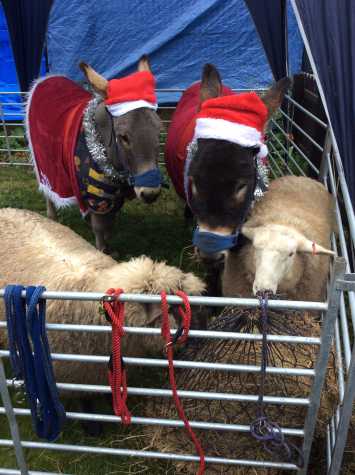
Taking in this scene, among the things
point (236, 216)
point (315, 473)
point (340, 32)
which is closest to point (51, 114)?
point (236, 216)

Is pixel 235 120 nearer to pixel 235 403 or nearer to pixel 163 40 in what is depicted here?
pixel 235 403

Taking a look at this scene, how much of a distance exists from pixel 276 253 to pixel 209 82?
150 centimetres

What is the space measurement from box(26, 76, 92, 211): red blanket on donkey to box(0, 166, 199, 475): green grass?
98 centimetres

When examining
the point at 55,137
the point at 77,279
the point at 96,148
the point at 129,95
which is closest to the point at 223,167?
the point at 77,279

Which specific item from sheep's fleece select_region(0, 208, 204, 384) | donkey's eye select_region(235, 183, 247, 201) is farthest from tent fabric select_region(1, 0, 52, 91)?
donkey's eye select_region(235, 183, 247, 201)

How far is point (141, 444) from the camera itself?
8.57ft

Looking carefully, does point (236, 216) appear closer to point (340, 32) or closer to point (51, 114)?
point (340, 32)

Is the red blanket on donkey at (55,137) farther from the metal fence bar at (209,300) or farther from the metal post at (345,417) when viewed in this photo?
the metal post at (345,417)

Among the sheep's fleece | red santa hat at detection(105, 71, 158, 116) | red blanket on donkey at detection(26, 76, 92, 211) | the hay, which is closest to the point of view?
the sheep's fleece

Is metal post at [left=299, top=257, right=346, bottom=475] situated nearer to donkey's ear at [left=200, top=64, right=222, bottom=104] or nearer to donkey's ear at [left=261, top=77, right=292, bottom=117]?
donkey's ear at [left=261, top=77, right=292, bottom=117]

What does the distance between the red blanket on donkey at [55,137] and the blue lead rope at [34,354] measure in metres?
2.24

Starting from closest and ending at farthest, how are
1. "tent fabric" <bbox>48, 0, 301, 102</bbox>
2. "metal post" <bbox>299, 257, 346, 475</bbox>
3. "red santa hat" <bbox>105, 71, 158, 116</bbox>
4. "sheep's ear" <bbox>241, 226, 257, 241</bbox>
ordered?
"metal post" <bbox>299, 257, 346, 475</bbox>
"sheep's ear" <bbox>241, 226, 257, 241</bbox>
"red santa hat" <bbox>105, 71, 158, 116</bbox>
"tent fabric" <bbox>48, 0, 301, 102</bbox>

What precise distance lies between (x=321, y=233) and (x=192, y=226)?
2.24 meters

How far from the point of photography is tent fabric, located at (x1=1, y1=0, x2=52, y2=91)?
5.43m
